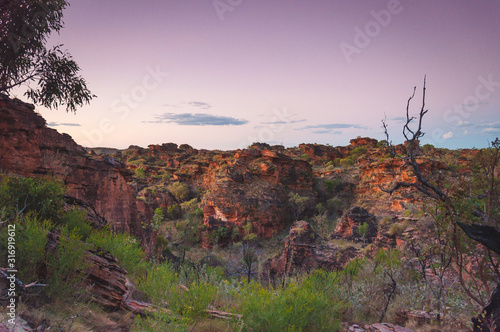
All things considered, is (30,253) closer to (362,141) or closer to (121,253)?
(121,253)

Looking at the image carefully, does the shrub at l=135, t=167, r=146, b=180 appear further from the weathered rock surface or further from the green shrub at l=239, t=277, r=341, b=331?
the green shrub at l=239, t=277, r=341, b=331

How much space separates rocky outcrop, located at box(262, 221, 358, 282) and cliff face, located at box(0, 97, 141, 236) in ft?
23.4

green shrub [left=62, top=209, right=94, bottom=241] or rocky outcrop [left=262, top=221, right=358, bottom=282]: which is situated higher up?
green shrub [left=62, top=209, right=94, bottom=241]

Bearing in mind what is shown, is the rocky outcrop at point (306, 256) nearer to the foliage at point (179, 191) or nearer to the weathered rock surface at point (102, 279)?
the weathered rock surface at point (102, 279)

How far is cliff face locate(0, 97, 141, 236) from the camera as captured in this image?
930cm

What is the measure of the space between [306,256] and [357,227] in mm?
5745

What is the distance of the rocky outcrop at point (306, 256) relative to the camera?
1384cm

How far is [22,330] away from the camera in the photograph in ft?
8.27

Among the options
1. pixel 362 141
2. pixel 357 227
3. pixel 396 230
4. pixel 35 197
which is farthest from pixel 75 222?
pixel 362 141

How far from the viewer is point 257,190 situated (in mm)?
31172

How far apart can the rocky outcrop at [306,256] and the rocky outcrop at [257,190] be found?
41.4 feet

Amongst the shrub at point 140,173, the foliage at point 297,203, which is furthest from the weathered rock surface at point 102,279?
the shrub at point 140,173

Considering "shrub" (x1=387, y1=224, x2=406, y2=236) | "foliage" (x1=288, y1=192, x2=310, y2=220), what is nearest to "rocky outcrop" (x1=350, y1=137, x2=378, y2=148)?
"foliage" (x1=288, y1=192, x2=310, y2=220)

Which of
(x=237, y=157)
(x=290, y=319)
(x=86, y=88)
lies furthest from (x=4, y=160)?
(x=237, y=157)
